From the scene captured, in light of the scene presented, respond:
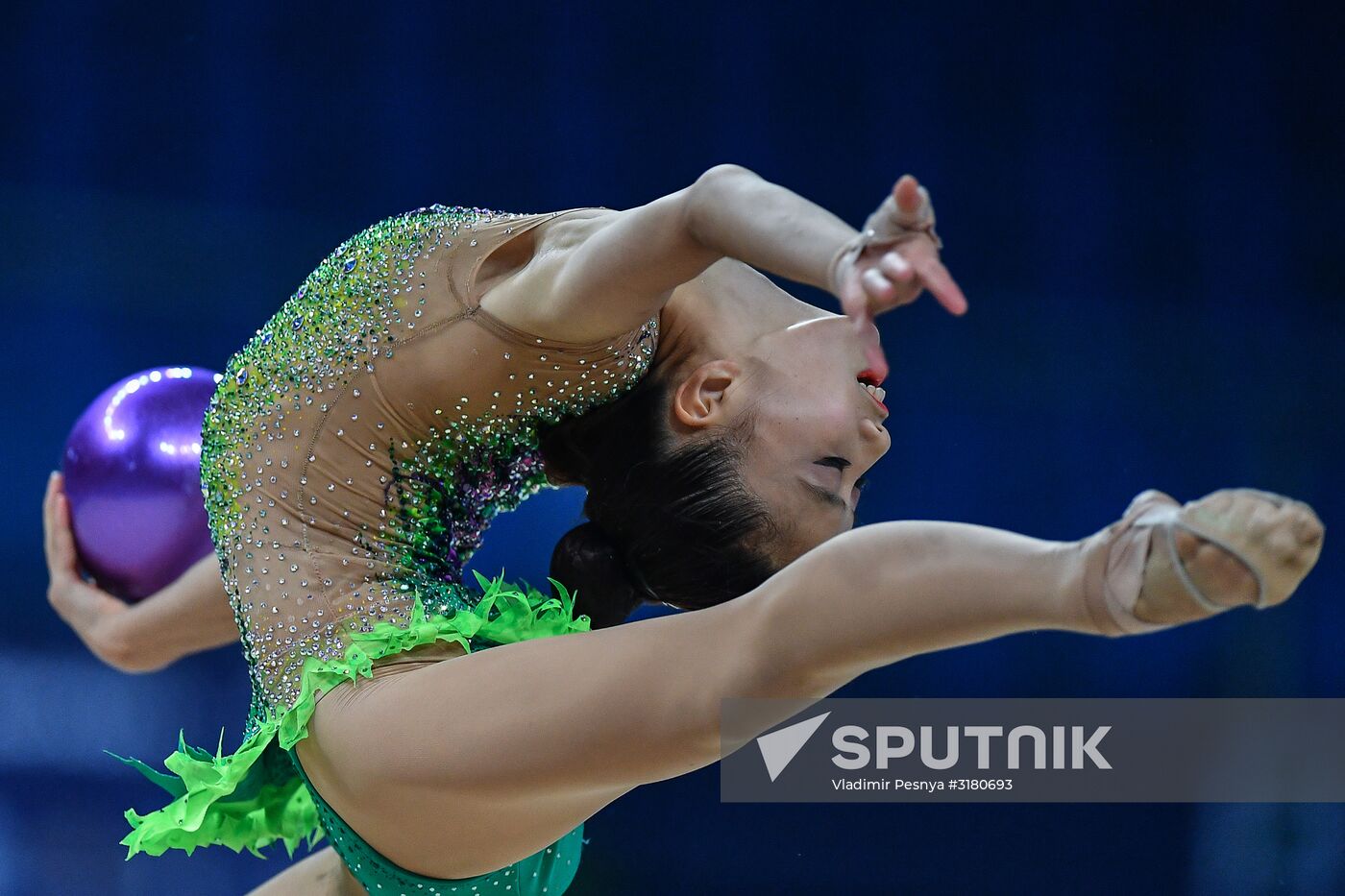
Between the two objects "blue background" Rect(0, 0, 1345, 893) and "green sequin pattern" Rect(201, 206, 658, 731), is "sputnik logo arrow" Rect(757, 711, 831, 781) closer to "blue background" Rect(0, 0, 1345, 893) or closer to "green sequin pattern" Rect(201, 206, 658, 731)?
"blue background" Rect(0, 0, 1345, 893)

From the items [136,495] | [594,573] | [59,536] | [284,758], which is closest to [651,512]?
[594,573]

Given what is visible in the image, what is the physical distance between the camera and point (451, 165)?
2.92 m

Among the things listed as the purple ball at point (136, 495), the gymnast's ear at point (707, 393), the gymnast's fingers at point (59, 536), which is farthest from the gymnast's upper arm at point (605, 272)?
the gymnast's fingers at point (59, 536)

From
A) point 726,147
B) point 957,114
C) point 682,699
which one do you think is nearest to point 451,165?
point 726,147

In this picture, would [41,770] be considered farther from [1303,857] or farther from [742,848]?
[1303,857]

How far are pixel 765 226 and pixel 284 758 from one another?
0.90 m

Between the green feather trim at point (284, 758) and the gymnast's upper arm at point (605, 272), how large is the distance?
29cm

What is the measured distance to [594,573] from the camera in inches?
66.3

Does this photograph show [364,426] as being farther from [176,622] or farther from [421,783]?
[176,622]

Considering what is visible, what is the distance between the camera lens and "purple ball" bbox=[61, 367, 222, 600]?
2148mm

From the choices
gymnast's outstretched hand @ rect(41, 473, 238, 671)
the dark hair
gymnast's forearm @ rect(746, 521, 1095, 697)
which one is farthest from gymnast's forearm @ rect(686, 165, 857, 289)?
gymnast's outstretched hand @ rect(41, 473, 238, 671)

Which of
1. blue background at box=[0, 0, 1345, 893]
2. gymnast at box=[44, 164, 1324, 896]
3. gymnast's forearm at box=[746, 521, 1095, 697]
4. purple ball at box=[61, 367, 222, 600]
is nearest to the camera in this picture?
gymnast's forearm at box=[746, 521, 1095, 697]

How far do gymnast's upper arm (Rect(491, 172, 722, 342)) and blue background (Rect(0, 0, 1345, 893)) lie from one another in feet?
4.25

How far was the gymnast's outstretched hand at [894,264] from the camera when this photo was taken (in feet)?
3.29
